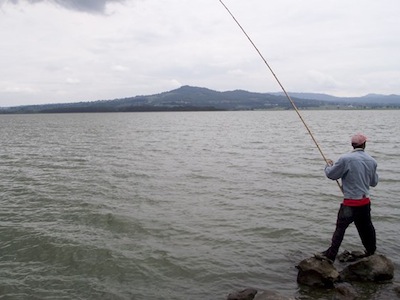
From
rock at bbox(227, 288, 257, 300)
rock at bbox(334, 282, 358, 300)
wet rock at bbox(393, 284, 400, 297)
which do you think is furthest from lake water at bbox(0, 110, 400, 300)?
rock at bbox(227, 288, 257, 300)

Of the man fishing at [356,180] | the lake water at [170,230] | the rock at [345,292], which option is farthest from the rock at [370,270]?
the man fishing at [356,180]

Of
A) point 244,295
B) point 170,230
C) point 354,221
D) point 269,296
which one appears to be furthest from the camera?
point 170,230

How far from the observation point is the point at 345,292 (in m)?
7.03

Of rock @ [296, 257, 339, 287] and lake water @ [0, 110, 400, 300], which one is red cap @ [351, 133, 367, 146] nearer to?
rock @ [296, 257, 339, 287]

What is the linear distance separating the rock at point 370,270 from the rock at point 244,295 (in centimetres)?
225

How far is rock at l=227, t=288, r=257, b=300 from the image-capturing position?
6.85m

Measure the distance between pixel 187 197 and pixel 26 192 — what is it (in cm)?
752

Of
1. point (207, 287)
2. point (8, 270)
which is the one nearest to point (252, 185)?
point (207, 287)

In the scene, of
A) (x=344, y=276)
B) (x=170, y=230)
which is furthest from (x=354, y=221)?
(x=170, y=230)

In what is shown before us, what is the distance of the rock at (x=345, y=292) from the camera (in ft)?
22.7

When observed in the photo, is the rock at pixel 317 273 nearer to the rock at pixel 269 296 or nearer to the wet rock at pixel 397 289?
the wet rock at pixel 397 289

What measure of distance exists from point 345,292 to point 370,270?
107cm

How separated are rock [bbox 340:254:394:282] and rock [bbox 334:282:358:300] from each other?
514mm

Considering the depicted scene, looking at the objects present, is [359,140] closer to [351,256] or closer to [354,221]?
[354,221]
